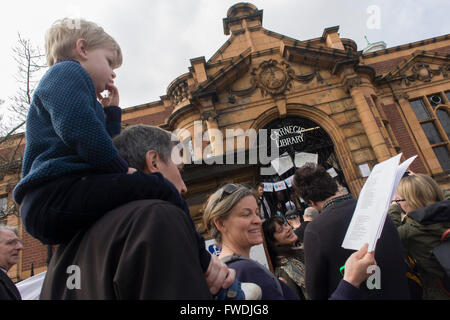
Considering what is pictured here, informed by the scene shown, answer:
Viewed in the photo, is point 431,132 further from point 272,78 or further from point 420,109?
point 272,78

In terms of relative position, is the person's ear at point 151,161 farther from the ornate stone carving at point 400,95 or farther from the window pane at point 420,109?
the window pane at point 420,109

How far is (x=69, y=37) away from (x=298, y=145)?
10.3 meters

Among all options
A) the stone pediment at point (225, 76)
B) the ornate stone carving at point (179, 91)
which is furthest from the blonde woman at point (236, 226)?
the ornate stone carving at point (179, 91)

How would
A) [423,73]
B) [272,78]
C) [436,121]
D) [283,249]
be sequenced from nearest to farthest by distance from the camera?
[283,249], [272,78], [436,121], [423,73]

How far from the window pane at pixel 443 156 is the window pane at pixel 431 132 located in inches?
15.4

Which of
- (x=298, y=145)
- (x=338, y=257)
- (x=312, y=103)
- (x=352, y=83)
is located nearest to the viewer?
(x=338, y=257)

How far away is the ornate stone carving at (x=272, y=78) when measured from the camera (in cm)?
1120

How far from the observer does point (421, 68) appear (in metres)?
12.9

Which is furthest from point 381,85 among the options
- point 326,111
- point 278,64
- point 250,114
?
point 250,114

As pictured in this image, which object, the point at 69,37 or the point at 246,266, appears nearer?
the point at 69,37

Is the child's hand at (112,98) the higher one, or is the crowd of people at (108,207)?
the child's hand at (112,98)

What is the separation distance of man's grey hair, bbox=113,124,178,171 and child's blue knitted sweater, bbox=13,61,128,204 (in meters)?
0.16

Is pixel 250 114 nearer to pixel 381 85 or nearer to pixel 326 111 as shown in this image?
pixel 326 111

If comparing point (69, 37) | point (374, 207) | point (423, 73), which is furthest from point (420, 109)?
point (69, 37)
